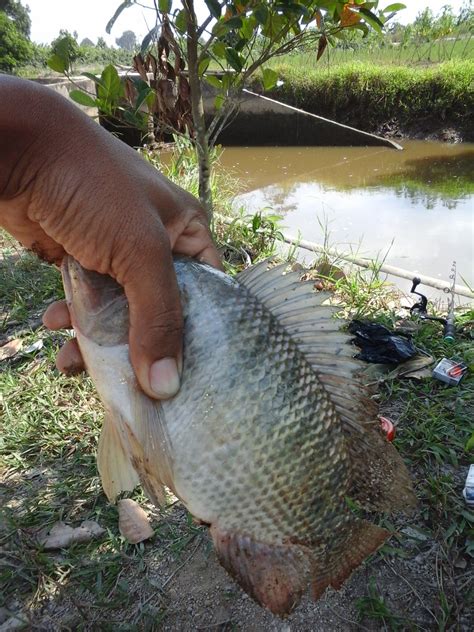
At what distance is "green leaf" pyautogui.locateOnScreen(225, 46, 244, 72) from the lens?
115 inches

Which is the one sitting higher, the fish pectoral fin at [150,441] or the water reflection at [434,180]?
the fish pectoral fin at [150,441]

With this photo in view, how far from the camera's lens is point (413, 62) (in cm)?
1510

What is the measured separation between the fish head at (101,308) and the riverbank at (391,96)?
12.0m

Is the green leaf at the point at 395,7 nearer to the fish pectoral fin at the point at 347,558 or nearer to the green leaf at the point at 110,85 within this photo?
the green leaf at the point at 110,85

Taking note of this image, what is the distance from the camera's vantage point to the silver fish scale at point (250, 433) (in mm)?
1296

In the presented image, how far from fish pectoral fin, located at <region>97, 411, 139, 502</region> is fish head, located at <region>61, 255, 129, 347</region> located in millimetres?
263

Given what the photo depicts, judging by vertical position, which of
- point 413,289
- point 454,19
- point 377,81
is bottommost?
point 413,289

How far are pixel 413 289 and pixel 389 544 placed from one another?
2.33 m

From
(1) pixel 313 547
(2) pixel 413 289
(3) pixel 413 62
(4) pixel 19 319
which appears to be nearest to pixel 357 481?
(1) pixel 313 547

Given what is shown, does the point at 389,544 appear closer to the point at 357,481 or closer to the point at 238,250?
the point at 357,481

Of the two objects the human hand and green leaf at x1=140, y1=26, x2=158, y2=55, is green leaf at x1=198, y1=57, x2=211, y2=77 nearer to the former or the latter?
green leaf at x1=140, y1=26, x2=158, y2=55

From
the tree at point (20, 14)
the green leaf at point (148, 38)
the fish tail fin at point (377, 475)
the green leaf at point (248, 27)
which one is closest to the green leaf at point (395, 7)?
the green leaf at point (248, 27)

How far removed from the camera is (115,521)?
2141mm

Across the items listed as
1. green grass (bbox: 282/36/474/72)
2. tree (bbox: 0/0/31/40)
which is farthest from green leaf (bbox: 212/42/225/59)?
tree (bbox: 0/0/31/40)
